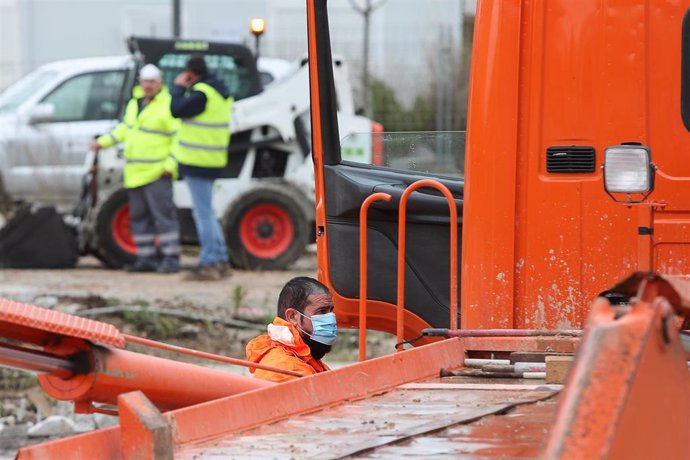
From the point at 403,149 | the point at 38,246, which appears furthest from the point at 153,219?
the point at 403,149

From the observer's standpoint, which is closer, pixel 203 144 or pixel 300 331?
pixel 300 331

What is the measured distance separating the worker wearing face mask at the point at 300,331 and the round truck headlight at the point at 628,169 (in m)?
1.43

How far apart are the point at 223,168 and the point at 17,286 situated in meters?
2.50

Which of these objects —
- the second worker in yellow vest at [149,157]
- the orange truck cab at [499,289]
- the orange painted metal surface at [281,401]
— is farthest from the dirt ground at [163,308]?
the orange painted metal surface at [281,401]

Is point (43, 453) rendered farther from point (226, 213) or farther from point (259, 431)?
point (226, 213)

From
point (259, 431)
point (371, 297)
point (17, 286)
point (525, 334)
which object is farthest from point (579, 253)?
point (17, 286)

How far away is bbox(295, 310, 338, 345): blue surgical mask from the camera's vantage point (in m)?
5.50

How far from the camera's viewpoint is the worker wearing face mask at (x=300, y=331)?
531 centimetres

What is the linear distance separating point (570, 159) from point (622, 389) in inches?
101

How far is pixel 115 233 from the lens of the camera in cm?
1502

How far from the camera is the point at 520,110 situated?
543 centimetres

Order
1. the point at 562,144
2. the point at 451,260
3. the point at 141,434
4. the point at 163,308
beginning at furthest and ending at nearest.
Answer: the point at 163,308
the point at 451,260
the point at 562,144
the point at 141,434

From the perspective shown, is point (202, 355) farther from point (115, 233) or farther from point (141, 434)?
point (115, 233)

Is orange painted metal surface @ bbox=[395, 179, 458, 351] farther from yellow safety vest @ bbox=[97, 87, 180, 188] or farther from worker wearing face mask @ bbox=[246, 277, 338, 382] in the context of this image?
yellow safety vest @ bbox=[97, 87, 180, 188]
